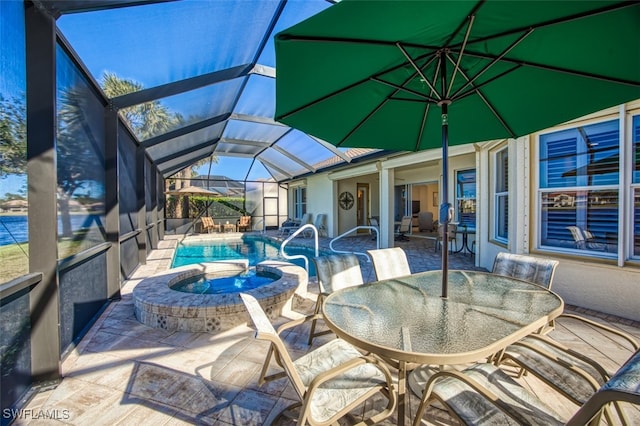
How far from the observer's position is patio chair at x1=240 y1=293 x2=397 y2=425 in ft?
4.70

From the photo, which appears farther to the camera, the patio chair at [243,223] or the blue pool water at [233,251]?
the patio chair at [243,223]

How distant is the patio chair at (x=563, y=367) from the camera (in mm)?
1563

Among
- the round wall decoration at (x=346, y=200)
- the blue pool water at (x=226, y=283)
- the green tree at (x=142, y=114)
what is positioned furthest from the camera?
the round wall decoration at (x=346, y=200)

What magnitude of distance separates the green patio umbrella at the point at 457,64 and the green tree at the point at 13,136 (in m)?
1.98

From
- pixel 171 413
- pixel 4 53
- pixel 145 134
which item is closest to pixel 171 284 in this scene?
pixel 171 413

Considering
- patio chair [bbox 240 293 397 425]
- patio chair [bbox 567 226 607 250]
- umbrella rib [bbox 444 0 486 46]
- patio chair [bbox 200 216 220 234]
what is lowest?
patio chair [bbox 240 293 397 425]

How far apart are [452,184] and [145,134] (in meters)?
8.03

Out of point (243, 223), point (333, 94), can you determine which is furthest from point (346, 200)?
point (333, 94)

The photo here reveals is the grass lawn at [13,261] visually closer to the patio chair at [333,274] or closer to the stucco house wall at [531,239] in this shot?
the patio chair at [333,274]

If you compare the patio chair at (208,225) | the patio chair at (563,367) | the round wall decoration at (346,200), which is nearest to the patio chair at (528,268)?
the patio chair at (563,367)

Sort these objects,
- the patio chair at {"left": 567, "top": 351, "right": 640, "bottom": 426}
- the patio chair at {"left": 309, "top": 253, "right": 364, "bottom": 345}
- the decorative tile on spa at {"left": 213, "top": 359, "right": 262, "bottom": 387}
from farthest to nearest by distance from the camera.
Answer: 1. the patio chair at {"left": 309, "top": 253, "right": 364, "bottom": 345}
2. the decorative tile on spa at {"left": 213, "top": 359, "right": 262, "bottom": 387}
3. the patio chair at {"left": 567, "top": 351, "right": 640, "bottom": 426}

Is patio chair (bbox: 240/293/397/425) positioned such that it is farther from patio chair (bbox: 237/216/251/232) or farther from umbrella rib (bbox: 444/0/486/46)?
patio chair (bbox: 237/216/251/232)

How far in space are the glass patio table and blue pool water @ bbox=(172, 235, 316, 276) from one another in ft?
19.2

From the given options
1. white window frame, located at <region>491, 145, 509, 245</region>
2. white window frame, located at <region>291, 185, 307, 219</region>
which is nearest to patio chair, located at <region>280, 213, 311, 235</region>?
white window frame, located at <region>291, 185, 307, 219</region>
